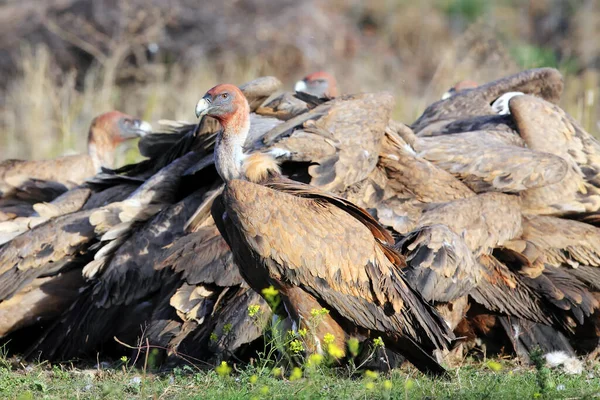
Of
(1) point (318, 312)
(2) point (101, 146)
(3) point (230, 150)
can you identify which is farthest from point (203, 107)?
(2) point (101, 146)

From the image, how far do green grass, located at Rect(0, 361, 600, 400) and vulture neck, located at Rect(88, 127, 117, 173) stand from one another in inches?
169

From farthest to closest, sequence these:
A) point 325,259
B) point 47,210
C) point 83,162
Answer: point 83,162 → point 47,210 → point 325,259

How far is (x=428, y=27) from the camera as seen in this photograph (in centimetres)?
1905

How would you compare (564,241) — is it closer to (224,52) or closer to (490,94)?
(490,94)

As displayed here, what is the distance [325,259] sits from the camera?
4676 millimetres

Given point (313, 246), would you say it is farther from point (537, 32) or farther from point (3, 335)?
point (537, 32)

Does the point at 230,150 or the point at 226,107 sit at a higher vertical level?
the point at 226,107

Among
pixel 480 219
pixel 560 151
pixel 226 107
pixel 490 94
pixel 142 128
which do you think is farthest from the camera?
pixel 142 128

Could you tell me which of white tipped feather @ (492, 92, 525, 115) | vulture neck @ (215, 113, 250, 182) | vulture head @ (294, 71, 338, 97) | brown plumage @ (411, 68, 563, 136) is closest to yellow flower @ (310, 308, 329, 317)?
vulture neck @ (215, 113, 250, 182)

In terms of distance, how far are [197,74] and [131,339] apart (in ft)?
28.2

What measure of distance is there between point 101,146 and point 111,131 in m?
0.23

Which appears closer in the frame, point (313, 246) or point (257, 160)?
point (313, 246)

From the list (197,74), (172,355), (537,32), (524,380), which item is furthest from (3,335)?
(537,32)

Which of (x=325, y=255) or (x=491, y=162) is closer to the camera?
(x=325, y=255)
